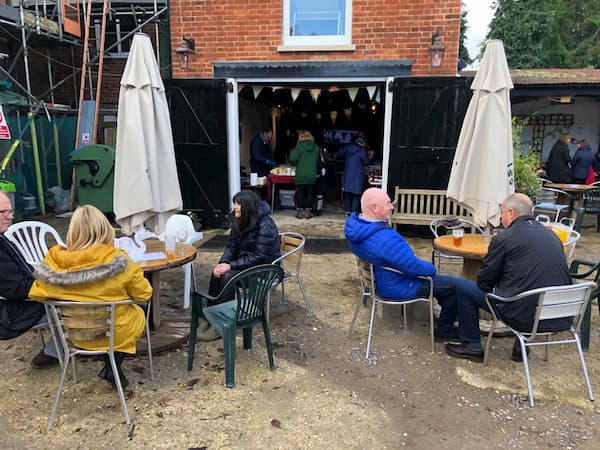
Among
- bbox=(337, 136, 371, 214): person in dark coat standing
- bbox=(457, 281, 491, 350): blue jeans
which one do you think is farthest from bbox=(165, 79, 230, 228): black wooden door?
bbox=(457, 281, 491, 350): blue jeans

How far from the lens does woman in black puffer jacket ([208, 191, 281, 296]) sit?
379cm

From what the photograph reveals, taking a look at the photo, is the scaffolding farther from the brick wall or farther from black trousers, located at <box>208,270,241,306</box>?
black trousers, located at <box>208,270,241,306</box>

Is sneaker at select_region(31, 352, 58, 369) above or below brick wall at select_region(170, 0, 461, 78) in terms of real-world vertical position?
below

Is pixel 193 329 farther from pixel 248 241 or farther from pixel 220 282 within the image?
pixel 248 241

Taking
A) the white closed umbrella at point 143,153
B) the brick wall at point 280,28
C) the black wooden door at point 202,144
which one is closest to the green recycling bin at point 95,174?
the black wooden door at point 202,144

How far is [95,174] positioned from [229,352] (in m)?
6.50

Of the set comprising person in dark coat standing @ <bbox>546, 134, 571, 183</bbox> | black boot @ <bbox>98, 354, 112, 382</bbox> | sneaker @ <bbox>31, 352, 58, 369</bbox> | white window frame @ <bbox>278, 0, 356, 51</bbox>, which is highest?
white window frame @ <bbox>278, 0, 356, 51</bbox>

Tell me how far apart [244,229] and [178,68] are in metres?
4.93

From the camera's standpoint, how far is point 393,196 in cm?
746

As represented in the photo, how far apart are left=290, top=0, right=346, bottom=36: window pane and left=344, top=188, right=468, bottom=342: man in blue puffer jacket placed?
15.9 feet

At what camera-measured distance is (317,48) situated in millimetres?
7336

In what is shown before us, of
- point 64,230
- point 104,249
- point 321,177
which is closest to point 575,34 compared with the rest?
point 321,177

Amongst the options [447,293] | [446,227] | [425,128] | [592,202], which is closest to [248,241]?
[447,293]

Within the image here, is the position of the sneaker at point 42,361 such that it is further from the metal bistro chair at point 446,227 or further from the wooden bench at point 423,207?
the wooden bench at point 423,207
